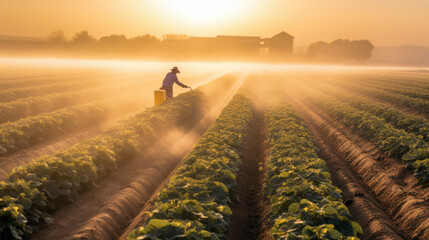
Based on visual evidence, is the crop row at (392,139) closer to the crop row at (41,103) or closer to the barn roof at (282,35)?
the crop row at (41,103)

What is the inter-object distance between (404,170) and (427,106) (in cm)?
1497

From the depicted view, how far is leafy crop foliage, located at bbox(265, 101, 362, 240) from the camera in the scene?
4.63 meters

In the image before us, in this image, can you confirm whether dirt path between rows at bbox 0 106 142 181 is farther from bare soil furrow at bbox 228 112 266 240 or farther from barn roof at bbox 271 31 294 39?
barn roof at bbox 271 31 294 39

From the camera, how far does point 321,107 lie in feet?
70.3

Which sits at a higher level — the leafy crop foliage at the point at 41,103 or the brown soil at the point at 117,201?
the leafy crop foliage at the point at 41,103

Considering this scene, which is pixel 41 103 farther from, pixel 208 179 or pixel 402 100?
pixel 402 100

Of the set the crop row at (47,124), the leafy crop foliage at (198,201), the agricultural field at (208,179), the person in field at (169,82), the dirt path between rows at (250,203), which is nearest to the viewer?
the leafy crop foliage at (198,201)

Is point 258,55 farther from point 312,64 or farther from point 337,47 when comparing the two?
point 337,47

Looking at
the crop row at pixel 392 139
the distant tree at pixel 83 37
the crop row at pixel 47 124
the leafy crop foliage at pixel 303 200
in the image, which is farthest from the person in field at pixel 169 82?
the distant tree at pixel 83 37

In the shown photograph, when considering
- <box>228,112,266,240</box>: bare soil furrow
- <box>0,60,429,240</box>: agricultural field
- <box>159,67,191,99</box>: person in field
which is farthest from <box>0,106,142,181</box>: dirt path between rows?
<box>228,112,266,240</box>: bare soil furrow

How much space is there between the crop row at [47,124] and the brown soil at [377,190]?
420 inches

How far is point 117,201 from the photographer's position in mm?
7793

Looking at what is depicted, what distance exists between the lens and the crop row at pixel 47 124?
449 inches

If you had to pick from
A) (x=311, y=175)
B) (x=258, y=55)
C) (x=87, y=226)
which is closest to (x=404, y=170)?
(x=311, y=175)
